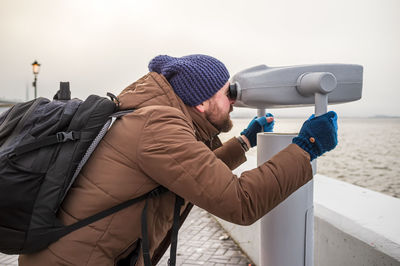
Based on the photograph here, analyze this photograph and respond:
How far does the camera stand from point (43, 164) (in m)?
1.15

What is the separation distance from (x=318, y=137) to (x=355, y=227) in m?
0.76

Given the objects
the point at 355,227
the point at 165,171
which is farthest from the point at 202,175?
the point at 355,227

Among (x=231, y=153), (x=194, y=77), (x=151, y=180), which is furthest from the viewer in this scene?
(x=231, y=153)

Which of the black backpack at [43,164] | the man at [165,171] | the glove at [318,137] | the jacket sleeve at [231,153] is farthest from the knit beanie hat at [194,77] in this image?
the jacket sleeve at [231,153]

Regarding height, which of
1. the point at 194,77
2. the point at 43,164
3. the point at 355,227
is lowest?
the point at 355,227

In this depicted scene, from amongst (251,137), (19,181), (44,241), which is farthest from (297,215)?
(19,181)

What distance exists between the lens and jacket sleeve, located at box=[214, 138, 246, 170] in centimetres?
197

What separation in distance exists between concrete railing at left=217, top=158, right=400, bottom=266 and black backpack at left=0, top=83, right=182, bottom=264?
117 cm

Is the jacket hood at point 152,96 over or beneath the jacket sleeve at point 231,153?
over

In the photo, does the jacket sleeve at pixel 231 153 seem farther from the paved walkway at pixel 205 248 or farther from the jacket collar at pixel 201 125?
the paved walkway at pixel 205 248

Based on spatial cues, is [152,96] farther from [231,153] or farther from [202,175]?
[231,153]

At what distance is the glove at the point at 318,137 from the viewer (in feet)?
4.44

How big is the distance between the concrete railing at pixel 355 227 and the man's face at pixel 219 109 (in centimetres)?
96

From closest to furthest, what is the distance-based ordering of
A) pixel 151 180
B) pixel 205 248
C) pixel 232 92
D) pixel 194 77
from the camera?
pixel 151 180 < pixel 194 77 < pixel 232 92 < pixel 205 248
